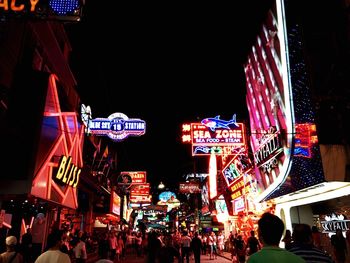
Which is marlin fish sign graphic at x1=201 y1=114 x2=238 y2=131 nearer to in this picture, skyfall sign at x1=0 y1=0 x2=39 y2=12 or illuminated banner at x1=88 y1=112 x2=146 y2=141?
illuminated banner at x1=88 y1=112 x2=146 y2=141

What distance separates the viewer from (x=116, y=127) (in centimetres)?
2056

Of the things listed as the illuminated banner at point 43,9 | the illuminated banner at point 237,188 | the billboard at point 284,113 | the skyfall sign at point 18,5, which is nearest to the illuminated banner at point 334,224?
the billboard at point 284,113

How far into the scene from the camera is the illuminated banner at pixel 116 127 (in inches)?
804

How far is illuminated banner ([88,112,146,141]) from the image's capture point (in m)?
20.4

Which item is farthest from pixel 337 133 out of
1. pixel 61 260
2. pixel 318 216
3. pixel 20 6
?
pixel 20 6

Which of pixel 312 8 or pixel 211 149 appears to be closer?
pixel 312 8

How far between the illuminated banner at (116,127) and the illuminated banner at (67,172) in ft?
17.1

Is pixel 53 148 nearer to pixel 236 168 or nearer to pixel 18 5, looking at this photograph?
pixel 18 5

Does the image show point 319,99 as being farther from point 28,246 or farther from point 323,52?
point 28,246

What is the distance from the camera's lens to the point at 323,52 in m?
13.6

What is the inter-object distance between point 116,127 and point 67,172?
22.4 feet

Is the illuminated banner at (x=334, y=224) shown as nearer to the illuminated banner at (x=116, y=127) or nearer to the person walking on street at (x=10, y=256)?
the illuminated banner at (x=116, y=127)

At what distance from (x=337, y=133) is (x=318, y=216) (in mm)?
5797

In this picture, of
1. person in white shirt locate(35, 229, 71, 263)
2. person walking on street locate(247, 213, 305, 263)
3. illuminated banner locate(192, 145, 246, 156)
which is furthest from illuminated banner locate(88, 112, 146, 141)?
person walking on street locate(247, 213, 305, 263)
